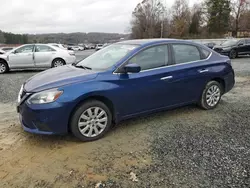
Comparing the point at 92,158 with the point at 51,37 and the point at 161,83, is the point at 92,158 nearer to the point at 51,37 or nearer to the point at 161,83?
the point at 161,83

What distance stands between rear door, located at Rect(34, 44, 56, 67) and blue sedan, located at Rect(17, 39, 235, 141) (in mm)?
6912

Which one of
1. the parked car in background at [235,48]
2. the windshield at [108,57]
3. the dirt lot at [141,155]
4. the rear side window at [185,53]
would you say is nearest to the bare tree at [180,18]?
the parked car in background at [235,48]

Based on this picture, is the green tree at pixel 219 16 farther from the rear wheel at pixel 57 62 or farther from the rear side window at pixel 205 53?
the rear side window at pixel 205 53

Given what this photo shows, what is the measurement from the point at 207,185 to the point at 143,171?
699mm

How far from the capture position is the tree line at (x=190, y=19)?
46375mm

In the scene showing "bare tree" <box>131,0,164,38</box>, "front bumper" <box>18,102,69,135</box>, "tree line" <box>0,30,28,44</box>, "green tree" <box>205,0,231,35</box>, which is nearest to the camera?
"front bumper" <box>18,102,69,135</box>

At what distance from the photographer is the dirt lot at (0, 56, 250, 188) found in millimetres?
2635

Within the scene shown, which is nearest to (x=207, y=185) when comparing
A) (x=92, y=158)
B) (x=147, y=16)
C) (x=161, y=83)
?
(x=92, y=158)

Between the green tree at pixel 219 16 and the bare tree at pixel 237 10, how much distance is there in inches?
58.7

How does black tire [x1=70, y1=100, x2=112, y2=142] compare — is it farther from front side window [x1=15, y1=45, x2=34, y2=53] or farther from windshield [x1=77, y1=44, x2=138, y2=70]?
front side window [x1=15, y1=45, x2=34, y2=53]

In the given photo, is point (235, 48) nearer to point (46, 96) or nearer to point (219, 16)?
point (46, 96)

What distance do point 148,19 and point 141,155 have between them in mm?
60176

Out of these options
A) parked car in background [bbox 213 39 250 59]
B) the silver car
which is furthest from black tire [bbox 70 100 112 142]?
parked car in background [bbox 213 39 250 59]

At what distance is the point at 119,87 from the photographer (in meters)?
3.65
